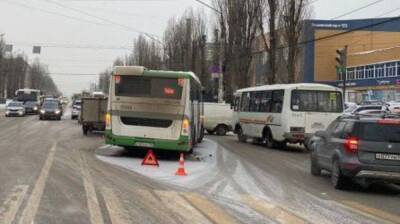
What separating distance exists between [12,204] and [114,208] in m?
1.63

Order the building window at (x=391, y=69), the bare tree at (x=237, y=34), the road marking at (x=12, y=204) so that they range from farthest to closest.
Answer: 1. the building window at (x=391, y=69)
2. the bare tree at (x=237, y=34)
3. the road marking at (x=12, y=204)

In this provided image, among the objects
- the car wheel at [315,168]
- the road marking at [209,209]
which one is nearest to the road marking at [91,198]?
the road marking at [209,209]

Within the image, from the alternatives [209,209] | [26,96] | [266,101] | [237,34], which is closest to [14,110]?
[26,96]

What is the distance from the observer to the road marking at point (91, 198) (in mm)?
9172

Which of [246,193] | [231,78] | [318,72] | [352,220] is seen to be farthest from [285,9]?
[318,72]

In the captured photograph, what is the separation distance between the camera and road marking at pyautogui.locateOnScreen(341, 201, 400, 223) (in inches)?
411

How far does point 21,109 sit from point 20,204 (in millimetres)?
56284

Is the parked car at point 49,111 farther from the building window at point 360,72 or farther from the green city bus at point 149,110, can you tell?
the building window at point 360,72

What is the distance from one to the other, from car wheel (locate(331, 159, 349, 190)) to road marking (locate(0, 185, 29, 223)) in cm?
678

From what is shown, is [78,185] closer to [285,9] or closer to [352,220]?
[352,220]

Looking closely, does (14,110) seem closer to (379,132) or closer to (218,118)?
(218,118)

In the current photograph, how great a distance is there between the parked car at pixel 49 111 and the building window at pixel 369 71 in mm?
47672

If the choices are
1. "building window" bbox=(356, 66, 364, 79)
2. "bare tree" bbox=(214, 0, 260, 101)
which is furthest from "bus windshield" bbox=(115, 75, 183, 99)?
"building window" bbox=(356, 66, 364, 79)

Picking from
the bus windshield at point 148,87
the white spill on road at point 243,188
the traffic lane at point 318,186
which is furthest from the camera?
the bus windshield at point 148,87
